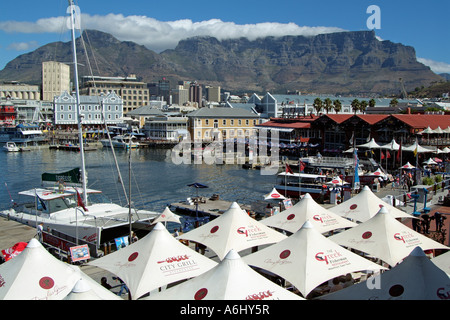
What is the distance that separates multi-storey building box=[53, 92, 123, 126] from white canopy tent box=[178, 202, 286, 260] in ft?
287

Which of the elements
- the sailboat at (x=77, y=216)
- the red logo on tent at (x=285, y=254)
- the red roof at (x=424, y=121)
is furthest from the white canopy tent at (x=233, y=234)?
the red roof at (x=424, y=121)

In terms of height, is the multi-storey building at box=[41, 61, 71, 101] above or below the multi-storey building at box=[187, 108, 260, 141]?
above

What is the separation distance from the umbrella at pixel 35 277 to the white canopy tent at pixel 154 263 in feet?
4.43

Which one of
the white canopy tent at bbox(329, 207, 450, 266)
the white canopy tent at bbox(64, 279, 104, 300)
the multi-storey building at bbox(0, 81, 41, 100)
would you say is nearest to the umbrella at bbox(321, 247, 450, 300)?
the white canopy tent at bbox(329, 207, 450, 266)

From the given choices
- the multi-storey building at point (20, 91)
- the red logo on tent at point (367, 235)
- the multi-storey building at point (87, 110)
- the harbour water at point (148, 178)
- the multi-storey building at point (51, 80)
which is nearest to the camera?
the red logo on tent at point (367, 235)

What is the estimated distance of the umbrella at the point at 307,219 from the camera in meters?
16.4

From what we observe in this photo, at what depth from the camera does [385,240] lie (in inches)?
512

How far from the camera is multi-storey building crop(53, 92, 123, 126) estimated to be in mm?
101125

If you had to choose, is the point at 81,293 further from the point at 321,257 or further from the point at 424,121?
the point at 424,121

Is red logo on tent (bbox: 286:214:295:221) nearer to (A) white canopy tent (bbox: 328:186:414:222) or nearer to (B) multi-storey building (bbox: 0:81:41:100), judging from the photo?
(A) white canopy tent (bbox: 328:186:414:222)

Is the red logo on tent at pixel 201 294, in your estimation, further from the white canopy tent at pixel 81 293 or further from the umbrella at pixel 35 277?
the umbrella at pixel 35 277

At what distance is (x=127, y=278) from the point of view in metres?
11.1
